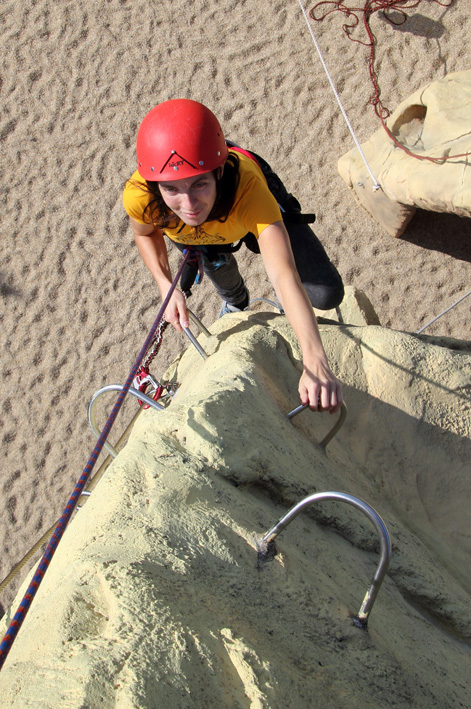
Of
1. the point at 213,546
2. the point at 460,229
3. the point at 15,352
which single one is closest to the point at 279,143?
the point at 460,229

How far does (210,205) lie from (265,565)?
106 cm

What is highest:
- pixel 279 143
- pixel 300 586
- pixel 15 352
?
pixel 279 143

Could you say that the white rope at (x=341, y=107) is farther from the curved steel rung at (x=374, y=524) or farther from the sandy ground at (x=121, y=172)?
the curved steel rung at (x=374, y=524)

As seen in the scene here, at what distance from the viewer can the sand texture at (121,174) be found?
3.46m

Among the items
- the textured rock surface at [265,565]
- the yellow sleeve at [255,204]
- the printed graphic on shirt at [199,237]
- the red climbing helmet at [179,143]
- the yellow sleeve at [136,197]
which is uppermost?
the red climbing helmet at [179,143]

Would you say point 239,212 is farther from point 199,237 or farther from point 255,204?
point 199,237

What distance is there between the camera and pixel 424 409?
65.9 inches

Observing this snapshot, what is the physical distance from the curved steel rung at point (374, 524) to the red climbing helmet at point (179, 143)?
3.23 feet

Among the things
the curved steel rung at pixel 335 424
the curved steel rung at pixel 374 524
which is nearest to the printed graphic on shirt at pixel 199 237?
the curved steel rung at pixel 335 424

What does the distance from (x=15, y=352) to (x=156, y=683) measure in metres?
3.26

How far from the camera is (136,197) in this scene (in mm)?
1803

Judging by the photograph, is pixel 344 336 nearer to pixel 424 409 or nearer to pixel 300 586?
pixel 424 409

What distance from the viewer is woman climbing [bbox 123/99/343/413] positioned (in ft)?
4.66

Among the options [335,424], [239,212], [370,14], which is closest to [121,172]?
[370,14]
